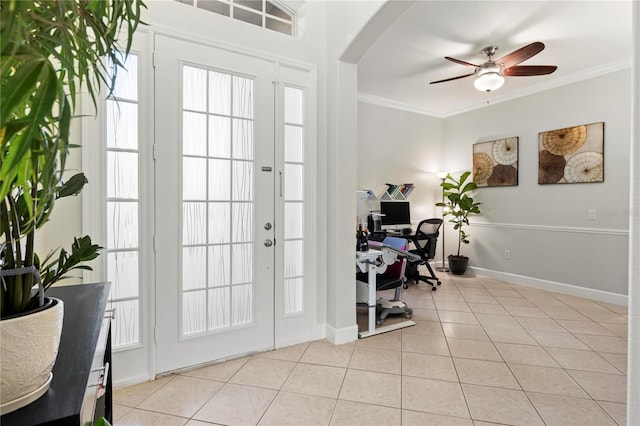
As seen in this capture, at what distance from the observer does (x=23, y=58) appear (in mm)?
391

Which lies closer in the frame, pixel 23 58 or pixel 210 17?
pixel 23 58

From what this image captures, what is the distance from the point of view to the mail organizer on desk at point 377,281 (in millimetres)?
2914

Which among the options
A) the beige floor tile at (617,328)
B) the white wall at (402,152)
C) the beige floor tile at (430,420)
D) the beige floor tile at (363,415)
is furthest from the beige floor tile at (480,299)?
the beige floor tile at (363,415)

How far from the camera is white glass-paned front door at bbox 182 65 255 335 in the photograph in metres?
2.25

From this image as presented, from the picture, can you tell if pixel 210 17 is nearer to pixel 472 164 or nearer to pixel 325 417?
pixel 325 417

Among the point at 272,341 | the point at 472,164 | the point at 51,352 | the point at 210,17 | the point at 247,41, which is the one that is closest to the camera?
the point at 51,352

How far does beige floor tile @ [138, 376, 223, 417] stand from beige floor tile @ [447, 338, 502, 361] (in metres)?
1.90

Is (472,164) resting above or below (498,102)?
below

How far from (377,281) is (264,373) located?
143 cm

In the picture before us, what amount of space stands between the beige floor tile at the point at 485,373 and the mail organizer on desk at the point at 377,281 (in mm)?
762

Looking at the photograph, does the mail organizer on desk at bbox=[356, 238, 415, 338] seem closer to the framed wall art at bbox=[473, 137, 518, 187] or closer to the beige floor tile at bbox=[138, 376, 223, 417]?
the beige floor tile at bbox=[138, 376, 223, 417]

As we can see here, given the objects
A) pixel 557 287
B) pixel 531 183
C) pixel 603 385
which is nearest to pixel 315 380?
pixel 603 385

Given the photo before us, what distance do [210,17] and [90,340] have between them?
7.46 ft

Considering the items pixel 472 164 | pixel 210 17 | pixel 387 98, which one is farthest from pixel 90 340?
pixel 472 164
